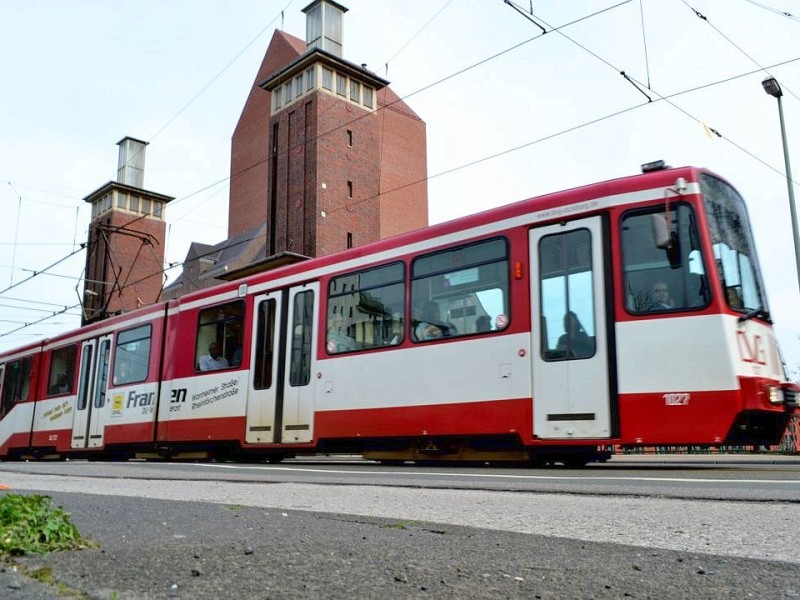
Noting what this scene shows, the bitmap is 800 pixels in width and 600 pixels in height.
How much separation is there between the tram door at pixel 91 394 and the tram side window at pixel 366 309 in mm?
7220

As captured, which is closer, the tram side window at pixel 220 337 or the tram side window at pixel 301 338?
the tram side window at pixel 301 338

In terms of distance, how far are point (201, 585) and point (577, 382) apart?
673 cm

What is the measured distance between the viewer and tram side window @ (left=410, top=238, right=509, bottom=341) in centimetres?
909

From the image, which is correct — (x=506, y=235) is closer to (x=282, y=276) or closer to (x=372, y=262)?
(x=372, y=262)

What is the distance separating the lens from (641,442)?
25.3ft

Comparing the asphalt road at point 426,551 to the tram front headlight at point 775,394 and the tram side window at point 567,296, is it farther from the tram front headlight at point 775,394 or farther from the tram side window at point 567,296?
the tram side window at point 567,296

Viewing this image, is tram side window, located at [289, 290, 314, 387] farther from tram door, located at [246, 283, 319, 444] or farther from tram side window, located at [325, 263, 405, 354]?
tram side window, located at [325, 263, 405, 354]

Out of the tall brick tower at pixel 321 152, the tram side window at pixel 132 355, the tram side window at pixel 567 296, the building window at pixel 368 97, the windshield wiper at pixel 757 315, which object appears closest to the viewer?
the windshield wiper at pixel 757 315

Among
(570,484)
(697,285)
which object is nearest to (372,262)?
(697,285)

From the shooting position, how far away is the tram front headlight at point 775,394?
781 cm

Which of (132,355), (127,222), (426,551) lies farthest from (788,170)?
(127,222)

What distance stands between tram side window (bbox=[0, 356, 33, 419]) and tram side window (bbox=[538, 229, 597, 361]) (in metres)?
15.2

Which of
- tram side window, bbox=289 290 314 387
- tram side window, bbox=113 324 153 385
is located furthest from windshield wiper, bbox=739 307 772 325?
tram side window, bbox=113 324 153 385

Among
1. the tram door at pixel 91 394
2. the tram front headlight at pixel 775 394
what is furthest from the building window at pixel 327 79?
the tram front headlight at pixel 775 394
